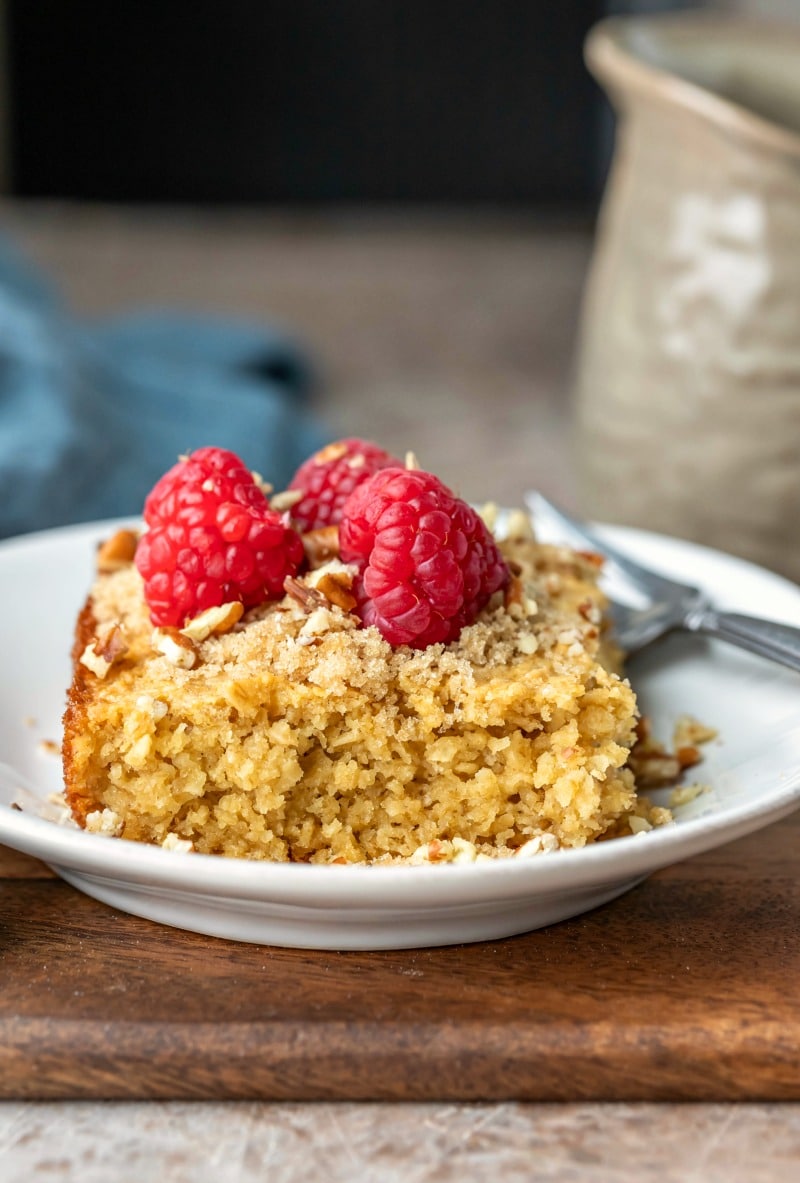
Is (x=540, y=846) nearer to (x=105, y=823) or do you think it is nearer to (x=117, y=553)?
(x=105, y=823)

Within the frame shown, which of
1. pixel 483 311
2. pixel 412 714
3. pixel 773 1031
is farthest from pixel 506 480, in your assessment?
pixel 773 1031

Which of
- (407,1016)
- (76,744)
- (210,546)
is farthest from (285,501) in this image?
(407,1016)

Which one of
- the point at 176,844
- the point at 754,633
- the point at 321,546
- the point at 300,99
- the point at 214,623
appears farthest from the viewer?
the point at 300,99

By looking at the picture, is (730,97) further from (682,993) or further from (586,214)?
(586,214)

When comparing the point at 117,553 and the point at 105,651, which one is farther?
the point at 117,553

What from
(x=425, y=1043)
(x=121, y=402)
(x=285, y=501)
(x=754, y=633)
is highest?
(x=285, y=501)

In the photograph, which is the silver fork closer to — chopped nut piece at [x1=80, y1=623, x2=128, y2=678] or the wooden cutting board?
the wooden cutting board
